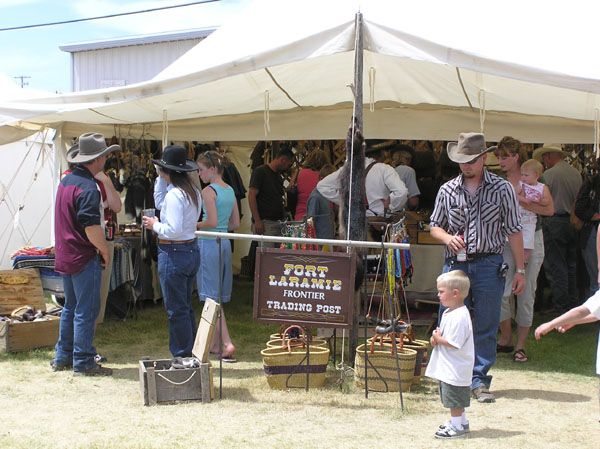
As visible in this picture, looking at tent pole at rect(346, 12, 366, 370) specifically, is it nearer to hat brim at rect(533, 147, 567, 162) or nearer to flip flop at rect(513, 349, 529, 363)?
flip flop at rect(513, 349, 529, 363)

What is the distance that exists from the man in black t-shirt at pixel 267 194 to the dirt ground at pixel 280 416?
3682 mm

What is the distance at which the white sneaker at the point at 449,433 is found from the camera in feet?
15.1

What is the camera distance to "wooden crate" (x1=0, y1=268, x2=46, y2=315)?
7699 mm

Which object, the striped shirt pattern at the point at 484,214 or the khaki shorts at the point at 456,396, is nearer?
the khaki shorts at the point at 456,396

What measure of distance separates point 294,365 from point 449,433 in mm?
1366

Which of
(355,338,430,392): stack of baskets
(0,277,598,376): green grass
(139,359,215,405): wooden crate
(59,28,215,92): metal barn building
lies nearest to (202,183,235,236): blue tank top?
(0,277,598,376): green grass

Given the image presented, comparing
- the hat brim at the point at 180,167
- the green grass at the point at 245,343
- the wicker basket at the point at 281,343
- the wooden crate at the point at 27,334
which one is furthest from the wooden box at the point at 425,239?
the wooden crate at the point at 27,334

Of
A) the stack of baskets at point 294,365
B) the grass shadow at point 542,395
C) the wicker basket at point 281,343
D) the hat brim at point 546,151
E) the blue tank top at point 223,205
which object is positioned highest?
the hat brim at point 546,151

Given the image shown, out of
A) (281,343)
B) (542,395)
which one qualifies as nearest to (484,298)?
(542,395)

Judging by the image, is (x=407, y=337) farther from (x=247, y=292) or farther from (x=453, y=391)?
(x=247, y=292)

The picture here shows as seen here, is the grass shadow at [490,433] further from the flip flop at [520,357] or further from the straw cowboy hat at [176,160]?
the straw cowboy hat at [176,160]

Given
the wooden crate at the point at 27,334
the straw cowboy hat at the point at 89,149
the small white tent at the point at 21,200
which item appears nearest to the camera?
the straw cowboy hat at the point at 89,149

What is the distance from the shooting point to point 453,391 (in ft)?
15.0

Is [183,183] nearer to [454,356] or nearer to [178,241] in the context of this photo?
[178,241]
